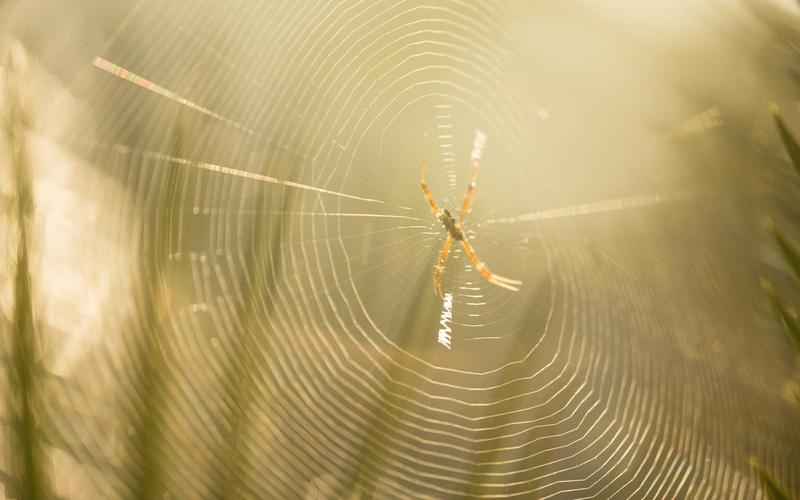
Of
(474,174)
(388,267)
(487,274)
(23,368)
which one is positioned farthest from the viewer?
(474,174)

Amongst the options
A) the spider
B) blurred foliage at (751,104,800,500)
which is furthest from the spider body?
blurred foliage at (751,104,800,500)

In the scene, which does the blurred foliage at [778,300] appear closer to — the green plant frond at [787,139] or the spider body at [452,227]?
the green plant frond at [787,139]

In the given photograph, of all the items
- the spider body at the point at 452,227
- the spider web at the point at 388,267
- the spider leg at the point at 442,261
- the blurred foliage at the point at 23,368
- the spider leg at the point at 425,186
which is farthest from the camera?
the spider body at the point at 452,227

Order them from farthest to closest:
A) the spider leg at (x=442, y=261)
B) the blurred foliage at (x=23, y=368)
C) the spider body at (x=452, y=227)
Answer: the spider body at (x=452, y=227) < the spider leg at (x=442, y=261) < the blurred foliage at (x=23, y=368)

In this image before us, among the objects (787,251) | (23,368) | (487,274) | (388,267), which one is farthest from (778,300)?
(487,274)

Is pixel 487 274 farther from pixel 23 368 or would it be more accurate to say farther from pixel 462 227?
pixel 23 368

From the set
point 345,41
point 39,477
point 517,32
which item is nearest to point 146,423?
point 39,477

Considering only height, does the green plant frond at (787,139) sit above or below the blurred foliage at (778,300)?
above

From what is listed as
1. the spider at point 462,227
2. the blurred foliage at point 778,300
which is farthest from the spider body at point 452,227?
the blurred foliage at point 778,300
